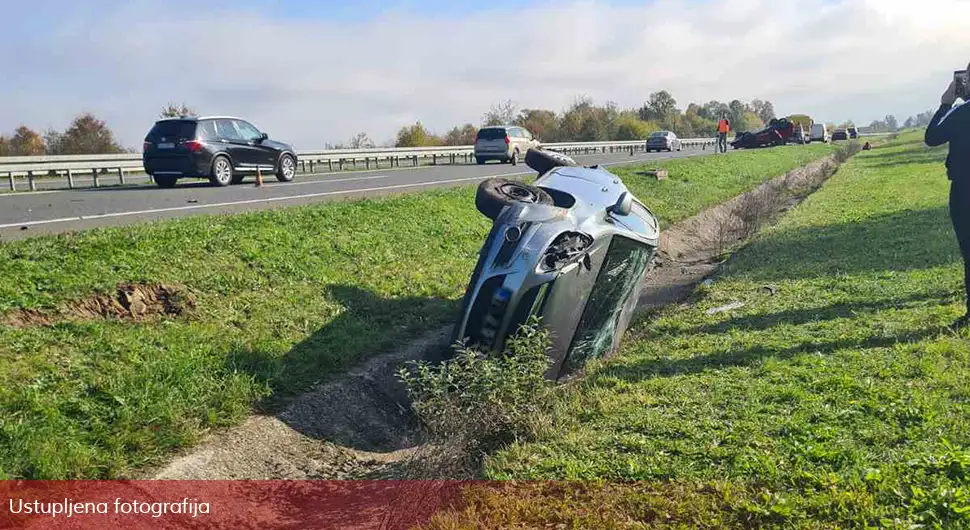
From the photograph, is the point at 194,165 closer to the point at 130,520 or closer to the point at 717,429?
the point at 130,520

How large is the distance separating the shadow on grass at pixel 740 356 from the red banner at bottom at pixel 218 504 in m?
2.14

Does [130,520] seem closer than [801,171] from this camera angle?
Yes

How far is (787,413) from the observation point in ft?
14.7

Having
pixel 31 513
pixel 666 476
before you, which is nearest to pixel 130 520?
pixel 31 513

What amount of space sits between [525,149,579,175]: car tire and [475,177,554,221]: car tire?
132 centimetres

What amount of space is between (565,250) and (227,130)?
12.8 meters

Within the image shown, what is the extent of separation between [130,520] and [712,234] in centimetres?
1497

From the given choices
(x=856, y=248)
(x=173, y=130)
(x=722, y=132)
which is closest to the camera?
(x=856, y=248)

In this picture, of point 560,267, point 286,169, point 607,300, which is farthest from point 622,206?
point 286,169

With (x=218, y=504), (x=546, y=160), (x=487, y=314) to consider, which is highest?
(x=546, y=160)

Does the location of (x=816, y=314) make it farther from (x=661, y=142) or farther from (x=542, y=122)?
(x=542, y=122)

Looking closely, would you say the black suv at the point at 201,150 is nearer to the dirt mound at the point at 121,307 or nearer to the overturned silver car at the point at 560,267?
the dirt mound at the point at 121,307

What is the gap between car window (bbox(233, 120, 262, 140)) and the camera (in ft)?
55.1

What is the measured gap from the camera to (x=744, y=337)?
20.9 feet
